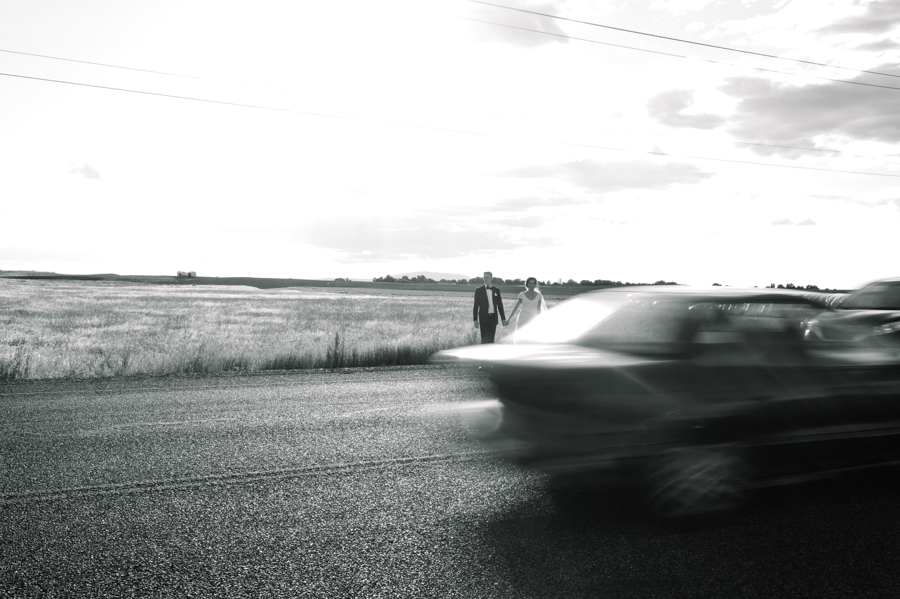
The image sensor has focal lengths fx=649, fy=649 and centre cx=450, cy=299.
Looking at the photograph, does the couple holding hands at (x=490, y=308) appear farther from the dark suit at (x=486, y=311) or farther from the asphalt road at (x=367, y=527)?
the asphalt road at (x=367, y=527)

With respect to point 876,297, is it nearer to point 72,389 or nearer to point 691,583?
point 691,583

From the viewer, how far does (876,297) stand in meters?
11.5

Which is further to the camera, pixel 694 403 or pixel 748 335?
pixel 748 335

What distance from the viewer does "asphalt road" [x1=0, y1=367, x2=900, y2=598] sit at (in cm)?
323

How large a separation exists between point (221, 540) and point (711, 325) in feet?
11.4

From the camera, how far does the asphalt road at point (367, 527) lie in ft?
10.6

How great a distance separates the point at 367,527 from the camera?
395cm

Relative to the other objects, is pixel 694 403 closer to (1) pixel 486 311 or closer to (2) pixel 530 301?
(2) pixel 530 301

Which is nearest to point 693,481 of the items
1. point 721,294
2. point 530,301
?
point 721,294

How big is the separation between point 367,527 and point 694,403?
7.42 ft

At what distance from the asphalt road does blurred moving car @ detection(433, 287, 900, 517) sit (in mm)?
273

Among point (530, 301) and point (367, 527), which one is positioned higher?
point (530, 301)

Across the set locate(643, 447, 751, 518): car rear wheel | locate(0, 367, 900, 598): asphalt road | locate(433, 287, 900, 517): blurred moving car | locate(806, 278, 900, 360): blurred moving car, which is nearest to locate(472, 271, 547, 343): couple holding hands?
locate(806, 278, 900, 360): blurred moving car

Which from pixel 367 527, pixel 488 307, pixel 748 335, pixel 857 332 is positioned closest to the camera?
pixel 367 527
